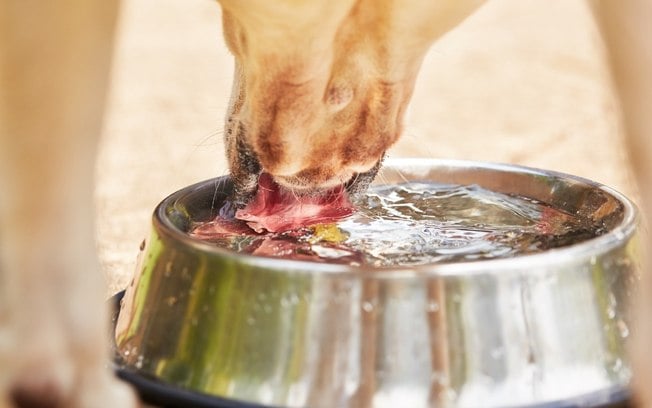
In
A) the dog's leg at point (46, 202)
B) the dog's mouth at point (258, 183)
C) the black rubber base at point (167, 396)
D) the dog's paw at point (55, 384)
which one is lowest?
the black rubber base at point (167, 396)

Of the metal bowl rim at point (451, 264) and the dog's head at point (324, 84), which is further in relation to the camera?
the dog's head at point (324, 84)

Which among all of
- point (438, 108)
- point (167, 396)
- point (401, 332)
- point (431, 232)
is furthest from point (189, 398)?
point (438, 108)

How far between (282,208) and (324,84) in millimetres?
185

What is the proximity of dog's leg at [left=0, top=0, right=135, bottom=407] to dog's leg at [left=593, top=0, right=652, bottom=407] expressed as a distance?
0.45 metres

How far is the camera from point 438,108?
11.7 feet

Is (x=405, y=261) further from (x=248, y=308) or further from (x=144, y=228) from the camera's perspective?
(x=144, y=228)

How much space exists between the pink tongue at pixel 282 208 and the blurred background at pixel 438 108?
1.72 ft

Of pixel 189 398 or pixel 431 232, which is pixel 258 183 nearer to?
pixel 431 232

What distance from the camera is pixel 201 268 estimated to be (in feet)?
4.09

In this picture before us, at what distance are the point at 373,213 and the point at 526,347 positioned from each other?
0.50 metres

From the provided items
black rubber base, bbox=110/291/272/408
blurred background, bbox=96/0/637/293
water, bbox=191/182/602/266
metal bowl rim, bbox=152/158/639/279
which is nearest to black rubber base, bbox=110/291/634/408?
black rubber base, bbox=110/291/272/408

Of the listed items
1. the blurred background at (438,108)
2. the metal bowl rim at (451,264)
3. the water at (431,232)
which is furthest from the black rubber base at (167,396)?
the blurred background at (438,108)

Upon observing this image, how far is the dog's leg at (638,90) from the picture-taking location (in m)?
1.01

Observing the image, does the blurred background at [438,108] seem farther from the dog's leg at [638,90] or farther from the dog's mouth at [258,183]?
the dog's leg at [638,90]
